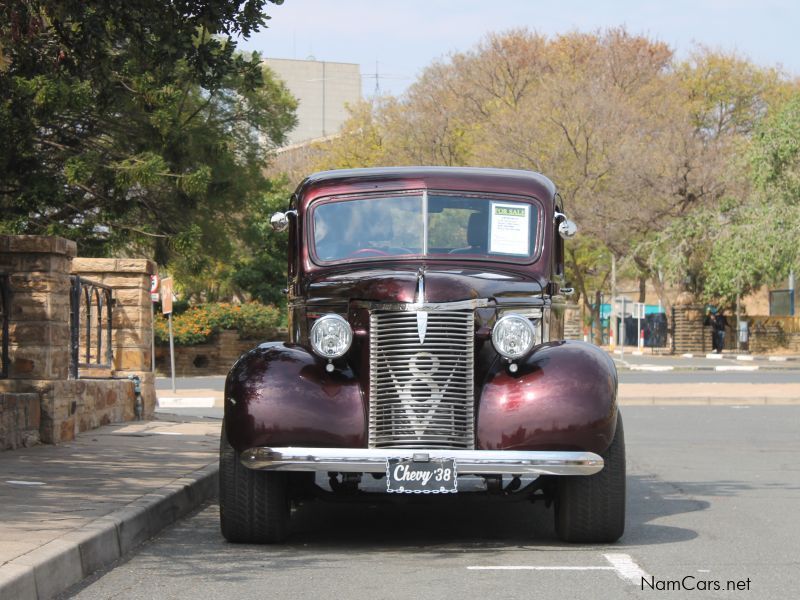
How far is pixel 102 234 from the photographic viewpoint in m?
31.1

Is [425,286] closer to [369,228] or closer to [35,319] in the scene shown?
[369,228]

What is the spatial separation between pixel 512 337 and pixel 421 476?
1.03m

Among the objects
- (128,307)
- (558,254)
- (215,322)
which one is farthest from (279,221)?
(215,322)

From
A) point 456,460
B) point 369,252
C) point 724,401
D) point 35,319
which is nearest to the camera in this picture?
point 456,460

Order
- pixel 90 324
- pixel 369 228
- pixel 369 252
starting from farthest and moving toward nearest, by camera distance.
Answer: pixel 90 324 → pixel 369 228 → pixel 369 252

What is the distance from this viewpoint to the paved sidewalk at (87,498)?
673cm

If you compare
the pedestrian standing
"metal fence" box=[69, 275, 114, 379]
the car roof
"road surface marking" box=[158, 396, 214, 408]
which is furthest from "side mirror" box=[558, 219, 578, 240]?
the pedestrian standing

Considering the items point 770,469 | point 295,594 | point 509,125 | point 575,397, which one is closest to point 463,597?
point 295,594

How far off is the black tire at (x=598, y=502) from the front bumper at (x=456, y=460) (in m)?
0.40

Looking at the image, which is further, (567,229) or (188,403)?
(188,403)

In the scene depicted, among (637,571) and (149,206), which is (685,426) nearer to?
(637,571)

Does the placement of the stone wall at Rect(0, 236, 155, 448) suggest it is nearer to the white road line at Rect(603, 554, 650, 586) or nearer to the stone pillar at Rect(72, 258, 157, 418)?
the stone pillar at Rect(72, 258, 157, 418)

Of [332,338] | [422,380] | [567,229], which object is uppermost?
[567,229]

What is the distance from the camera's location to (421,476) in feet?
25.4
